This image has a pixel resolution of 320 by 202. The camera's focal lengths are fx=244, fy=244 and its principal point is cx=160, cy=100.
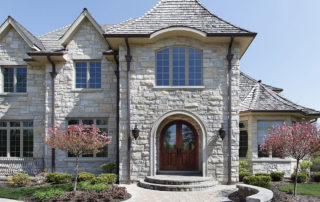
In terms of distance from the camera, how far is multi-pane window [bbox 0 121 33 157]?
42.6 feet

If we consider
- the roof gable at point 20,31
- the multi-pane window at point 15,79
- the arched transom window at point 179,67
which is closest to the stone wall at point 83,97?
the roof gable at point 20,31

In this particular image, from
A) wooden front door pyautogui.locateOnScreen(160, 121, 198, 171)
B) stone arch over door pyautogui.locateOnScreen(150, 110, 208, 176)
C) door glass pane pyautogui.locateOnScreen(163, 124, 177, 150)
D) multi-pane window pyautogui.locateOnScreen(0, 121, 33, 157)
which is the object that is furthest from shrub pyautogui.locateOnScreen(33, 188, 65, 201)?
multi-pane window pyautogui.locateOnScreen(0, 121, 33, 157)

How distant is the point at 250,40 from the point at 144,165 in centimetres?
740

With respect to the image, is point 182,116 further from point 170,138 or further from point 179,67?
point 179,67

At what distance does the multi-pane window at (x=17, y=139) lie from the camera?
12992 mm

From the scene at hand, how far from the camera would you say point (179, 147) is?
1184 centimetres

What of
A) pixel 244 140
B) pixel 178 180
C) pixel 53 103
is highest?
pixel 53 103

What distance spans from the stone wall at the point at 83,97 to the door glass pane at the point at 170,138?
8.83ft

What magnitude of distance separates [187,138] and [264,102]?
477cm

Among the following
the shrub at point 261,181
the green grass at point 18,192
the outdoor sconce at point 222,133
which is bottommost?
the green grass at point 18,192

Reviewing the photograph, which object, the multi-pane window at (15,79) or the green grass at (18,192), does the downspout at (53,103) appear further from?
the green grass at (18,192)

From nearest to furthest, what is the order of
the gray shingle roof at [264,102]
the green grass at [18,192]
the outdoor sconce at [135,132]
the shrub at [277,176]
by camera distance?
the green grass at [18,192] → the outdoor sconce at [135,132] → the shrub at [277,176] → the gray shingle roof at [264,102]

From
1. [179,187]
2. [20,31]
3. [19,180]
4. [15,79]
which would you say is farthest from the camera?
[15,79]

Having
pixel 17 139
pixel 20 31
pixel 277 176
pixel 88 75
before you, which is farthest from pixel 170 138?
pixel 20 31
